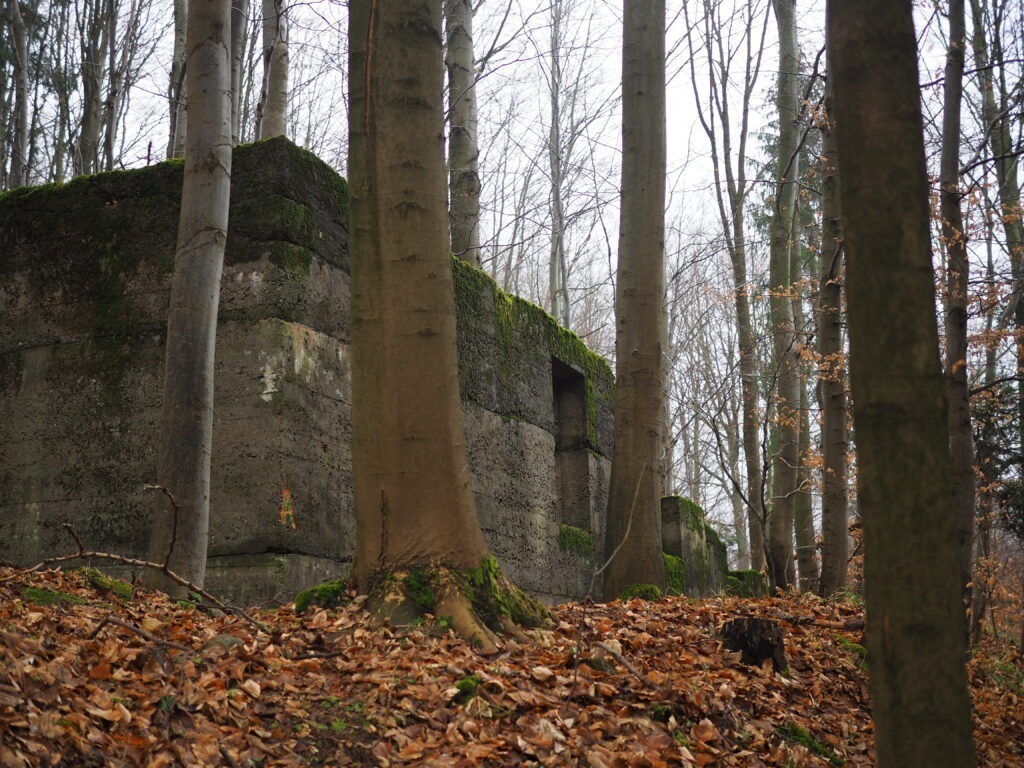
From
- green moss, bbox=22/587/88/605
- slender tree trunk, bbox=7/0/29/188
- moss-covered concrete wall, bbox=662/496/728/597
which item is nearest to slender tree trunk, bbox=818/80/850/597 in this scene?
moss-covered concrete wall, bbox=662/496/728/597

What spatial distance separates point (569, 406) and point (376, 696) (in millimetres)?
7680

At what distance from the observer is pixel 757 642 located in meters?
5.14

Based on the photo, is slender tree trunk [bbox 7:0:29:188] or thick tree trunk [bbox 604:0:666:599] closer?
thick tree trunk [bbox 604:0:666:599]

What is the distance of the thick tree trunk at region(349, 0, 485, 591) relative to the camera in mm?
4621

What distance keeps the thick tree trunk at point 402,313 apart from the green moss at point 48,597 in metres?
1.56

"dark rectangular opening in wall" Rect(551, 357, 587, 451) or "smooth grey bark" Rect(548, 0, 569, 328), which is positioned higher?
"smooth grey bark" Rect(548, 0, 569, 328)

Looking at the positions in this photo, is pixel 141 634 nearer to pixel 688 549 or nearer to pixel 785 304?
pixel 688 549

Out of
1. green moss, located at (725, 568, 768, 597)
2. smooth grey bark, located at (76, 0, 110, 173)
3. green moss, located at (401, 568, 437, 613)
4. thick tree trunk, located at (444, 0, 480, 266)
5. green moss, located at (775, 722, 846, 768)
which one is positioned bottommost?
green moss, located at (775, 722, 846, 768)

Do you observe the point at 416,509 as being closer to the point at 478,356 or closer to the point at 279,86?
the point at 478,356

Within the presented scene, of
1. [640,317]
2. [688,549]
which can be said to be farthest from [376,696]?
[688,549]

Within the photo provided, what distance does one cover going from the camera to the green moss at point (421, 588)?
4.54 m

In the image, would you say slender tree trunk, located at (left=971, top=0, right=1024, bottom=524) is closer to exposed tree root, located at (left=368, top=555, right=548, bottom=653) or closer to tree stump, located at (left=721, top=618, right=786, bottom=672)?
tree stump, located at (left=721, top=618, right=786, bottom=672)

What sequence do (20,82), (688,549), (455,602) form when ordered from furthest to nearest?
(20,82)
(688,549)
(455,602)

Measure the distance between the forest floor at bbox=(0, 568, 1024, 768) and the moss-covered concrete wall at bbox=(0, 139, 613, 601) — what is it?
3.84 ft
